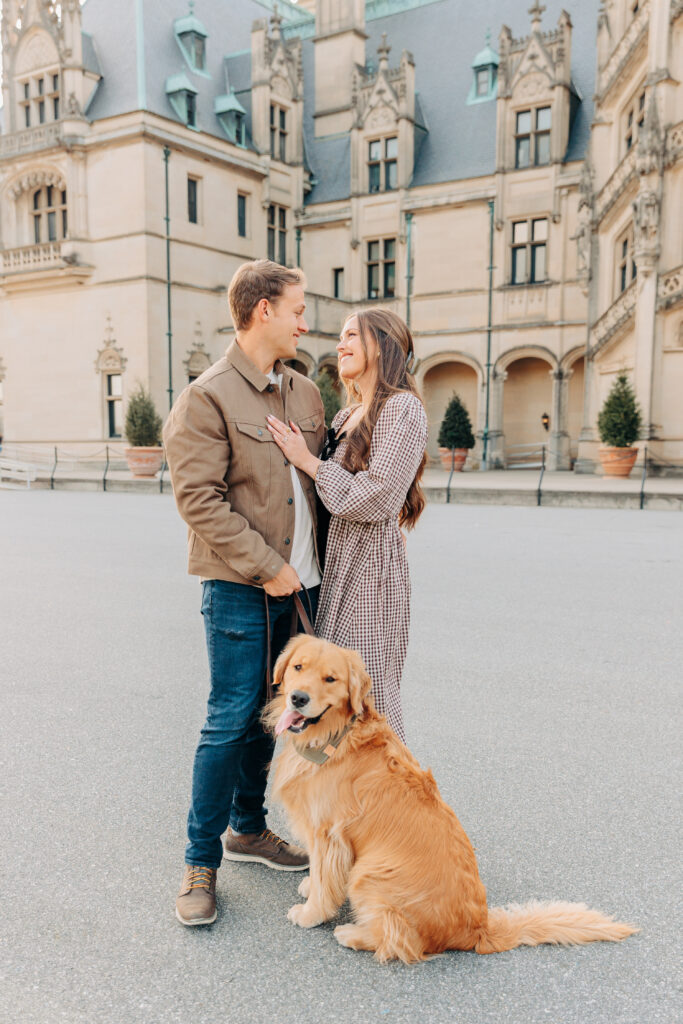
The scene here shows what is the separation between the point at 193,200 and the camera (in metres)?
30.3

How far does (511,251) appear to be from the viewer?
99.0ft

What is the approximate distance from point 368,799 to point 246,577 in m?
0.81

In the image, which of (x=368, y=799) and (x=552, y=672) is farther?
(x=552, y=672)

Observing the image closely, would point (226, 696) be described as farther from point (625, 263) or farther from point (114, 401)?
point (114, 401)

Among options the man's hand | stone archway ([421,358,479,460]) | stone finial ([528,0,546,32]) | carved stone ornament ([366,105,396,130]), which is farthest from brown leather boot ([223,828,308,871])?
carved stone ornament ([366,105,396,130])

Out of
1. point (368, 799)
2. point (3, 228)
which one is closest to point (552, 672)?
point (368, 799)

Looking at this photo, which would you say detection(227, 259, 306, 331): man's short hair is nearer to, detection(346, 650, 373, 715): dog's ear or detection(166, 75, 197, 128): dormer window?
detection(346, 650, 373, 715): dog's ear

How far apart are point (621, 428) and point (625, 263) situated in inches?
282

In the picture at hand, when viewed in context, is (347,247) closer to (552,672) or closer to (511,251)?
(511,251)

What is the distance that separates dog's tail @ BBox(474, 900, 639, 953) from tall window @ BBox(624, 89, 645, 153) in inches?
942

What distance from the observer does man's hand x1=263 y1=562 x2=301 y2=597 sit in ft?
9.17

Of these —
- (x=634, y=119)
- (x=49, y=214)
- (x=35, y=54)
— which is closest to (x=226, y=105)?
(x=35, y=54)

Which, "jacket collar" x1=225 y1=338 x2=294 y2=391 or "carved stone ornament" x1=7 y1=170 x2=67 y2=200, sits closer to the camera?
"jacket collar" x1=225 y1=338 x2=294 y2=391

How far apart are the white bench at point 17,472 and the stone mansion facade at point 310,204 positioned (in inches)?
207
